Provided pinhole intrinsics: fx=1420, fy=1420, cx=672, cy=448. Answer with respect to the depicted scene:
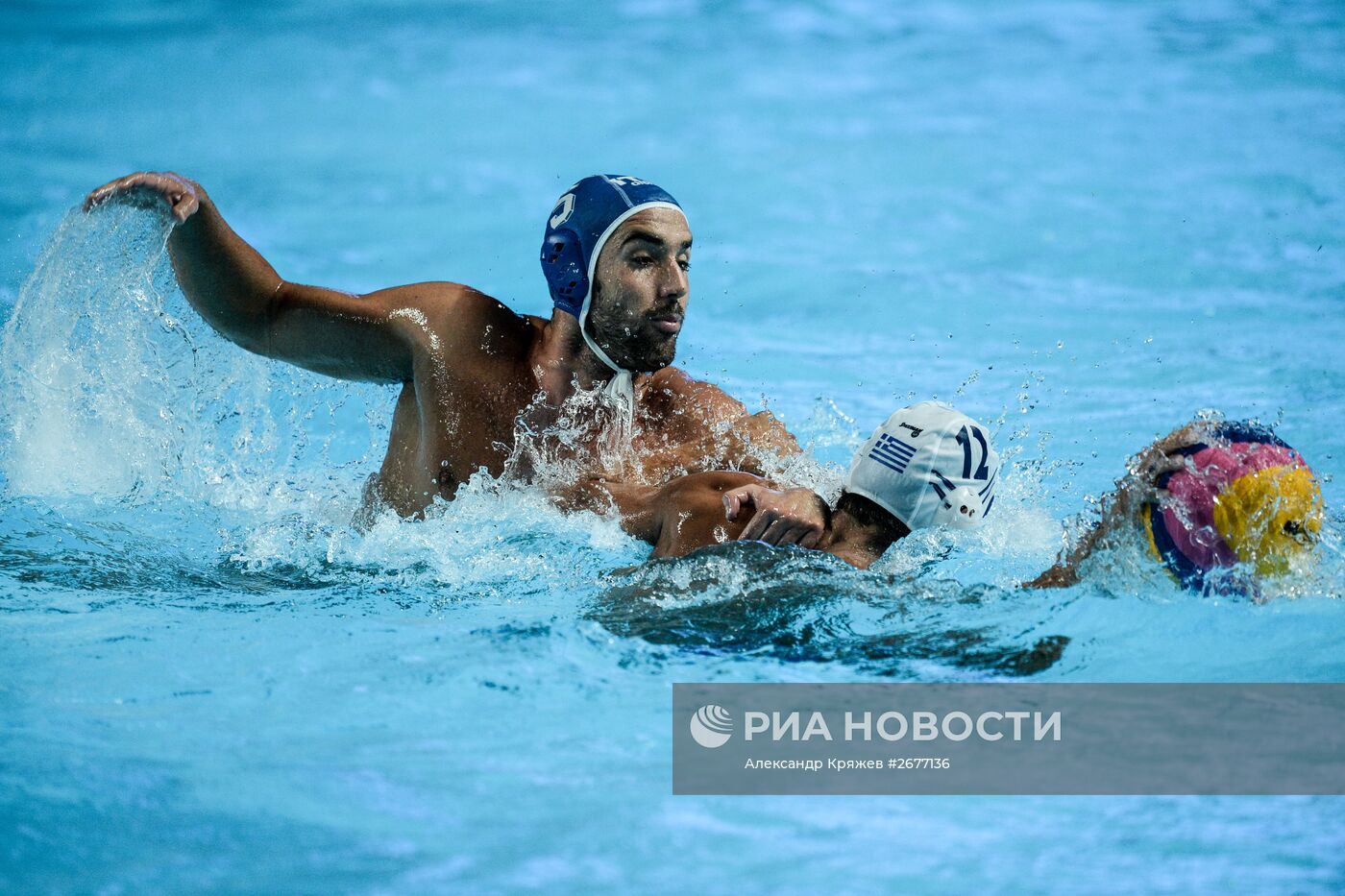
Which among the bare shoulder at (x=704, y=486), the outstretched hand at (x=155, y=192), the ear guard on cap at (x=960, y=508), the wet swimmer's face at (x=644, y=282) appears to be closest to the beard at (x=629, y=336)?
the wet swimmer's face at (x=644, y=282)

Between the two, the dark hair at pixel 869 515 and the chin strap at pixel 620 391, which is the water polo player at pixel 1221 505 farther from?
the chin strap at pixel 620 391

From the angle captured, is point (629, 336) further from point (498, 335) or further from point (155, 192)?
point (155, 192)

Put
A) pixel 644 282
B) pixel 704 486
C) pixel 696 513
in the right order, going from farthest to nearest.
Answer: pixel 644 282, pixel 704 486, pixel 696 513

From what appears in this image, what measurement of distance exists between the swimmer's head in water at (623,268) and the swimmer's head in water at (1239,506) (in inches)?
56.7

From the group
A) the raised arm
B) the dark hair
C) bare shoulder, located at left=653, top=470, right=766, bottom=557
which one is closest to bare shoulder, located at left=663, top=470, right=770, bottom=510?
bare shoulder, located at left=653, top=470, right=766, bottom=557

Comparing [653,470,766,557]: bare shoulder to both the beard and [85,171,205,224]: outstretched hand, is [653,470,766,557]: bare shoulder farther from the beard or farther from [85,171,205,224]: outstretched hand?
[85,171,205,224]: outstretched hand

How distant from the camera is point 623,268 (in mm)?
3957

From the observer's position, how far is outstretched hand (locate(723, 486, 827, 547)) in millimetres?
3385

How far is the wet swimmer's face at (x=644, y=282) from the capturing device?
13.0 feet

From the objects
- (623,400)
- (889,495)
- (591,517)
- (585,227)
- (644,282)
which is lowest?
(591,517)

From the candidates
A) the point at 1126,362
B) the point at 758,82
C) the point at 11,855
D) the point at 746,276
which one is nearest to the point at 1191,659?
the point at 11,855

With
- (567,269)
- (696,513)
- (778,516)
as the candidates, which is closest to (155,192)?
(567,269)

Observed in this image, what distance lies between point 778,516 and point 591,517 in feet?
2.69

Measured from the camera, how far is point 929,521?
3602mm
